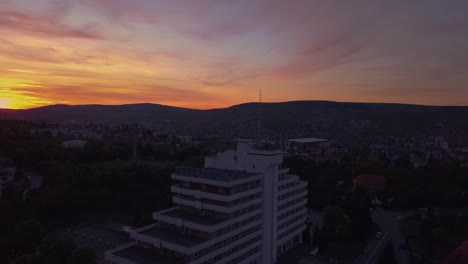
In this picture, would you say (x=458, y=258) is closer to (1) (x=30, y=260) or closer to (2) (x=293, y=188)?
(2) (x=293, y=188)

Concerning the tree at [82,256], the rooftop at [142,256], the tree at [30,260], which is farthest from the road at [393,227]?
the tree at [30,260]

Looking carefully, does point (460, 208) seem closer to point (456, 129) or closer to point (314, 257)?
point (314, 257)

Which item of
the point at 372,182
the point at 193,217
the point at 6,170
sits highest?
the point at 193,217

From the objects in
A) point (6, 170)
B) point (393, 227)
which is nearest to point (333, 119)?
point (393, 227)

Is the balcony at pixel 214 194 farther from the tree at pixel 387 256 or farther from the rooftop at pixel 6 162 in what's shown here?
the rooftop at pixel 6 162

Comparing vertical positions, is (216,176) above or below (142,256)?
above

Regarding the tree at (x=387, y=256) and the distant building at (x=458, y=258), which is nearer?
the distant building at (x=458, y=258)

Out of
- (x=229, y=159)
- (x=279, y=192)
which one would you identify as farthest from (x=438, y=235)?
(x=229, y=159)

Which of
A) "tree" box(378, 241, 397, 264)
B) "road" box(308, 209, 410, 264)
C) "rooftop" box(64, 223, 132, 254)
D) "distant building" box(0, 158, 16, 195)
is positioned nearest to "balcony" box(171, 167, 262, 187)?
"rooftop" box(64, 223, 132, 254)

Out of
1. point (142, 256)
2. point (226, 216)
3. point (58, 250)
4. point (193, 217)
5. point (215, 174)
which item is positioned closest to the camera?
point (142, 256)
